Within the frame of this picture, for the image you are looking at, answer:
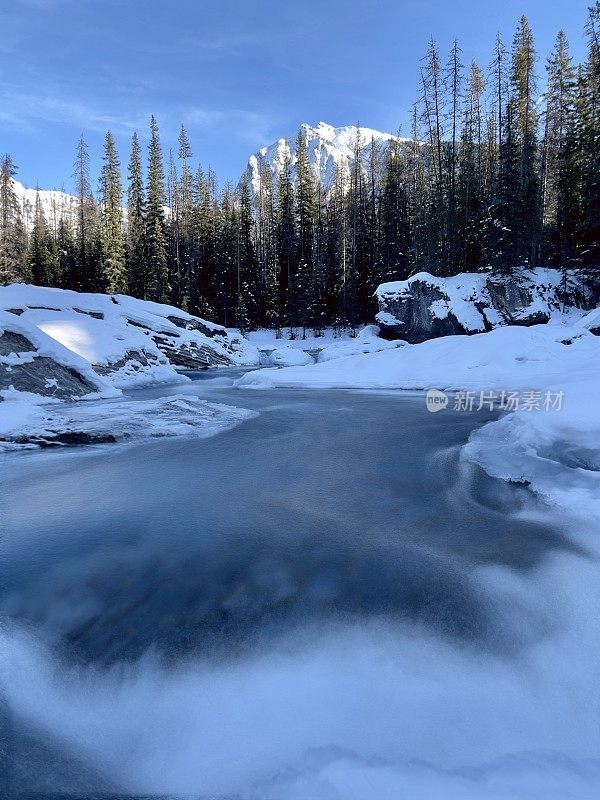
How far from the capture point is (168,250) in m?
49.8

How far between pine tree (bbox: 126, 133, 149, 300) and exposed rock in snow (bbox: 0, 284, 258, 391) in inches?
654

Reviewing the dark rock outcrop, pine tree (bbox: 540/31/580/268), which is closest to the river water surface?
the dark rock outcrop

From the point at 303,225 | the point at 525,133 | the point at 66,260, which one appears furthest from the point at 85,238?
the point at 525,133

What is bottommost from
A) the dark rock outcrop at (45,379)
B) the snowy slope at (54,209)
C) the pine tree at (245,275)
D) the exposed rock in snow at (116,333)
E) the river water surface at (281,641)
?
the river water surface at (281,641)

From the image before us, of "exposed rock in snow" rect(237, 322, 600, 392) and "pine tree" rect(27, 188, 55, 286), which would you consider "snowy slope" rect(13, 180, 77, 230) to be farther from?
"exposed rock in snow" rect(237, 322, 600, 392)

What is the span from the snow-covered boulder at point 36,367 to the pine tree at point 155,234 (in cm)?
2794

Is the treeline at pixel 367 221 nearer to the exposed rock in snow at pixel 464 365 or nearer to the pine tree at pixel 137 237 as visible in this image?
the pine tree at pixel 137 237

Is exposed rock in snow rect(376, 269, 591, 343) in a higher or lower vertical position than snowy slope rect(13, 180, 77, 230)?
lower

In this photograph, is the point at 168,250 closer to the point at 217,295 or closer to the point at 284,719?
the point at 217,295

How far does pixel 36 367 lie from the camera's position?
11289 mm

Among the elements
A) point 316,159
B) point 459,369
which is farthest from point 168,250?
point 316,159

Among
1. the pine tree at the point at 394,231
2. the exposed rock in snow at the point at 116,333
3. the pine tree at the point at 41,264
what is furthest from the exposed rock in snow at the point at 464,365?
the pine tree at the point at 41,264

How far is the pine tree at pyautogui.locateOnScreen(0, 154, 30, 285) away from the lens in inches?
1391

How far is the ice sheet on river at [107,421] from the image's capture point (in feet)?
25.4
